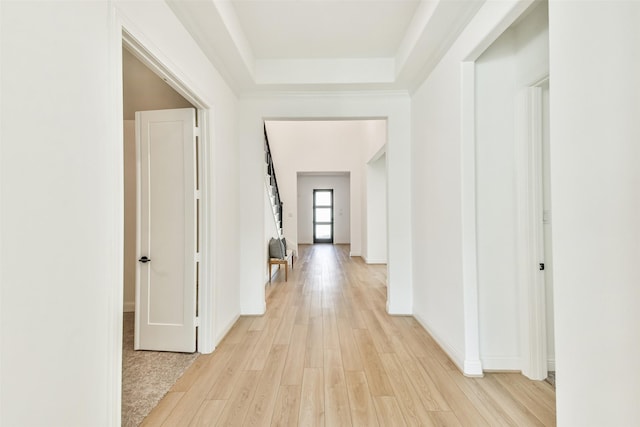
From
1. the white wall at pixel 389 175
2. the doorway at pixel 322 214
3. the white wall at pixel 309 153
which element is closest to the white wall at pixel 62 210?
the white wall at pixel 389 175

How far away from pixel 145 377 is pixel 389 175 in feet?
10.4

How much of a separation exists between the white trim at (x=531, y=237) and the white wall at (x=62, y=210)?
2724 mm

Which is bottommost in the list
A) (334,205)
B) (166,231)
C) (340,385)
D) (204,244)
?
(340,385)

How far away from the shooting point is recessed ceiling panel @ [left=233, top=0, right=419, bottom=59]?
250 cm

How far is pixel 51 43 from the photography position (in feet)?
3.61

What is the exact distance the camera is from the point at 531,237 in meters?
2.26

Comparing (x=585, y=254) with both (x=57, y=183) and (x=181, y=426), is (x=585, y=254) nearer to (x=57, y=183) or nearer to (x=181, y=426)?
(x=57, y=183)

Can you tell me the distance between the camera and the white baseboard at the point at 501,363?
7.62 feet

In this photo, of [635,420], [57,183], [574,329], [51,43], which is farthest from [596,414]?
[51,43]

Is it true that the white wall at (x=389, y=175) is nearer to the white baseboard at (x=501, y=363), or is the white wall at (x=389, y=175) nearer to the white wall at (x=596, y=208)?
the white baseboard at (x=501, y=363)

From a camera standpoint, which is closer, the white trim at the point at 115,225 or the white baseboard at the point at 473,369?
the white trim at the point at 115,225

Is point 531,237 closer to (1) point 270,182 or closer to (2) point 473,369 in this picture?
(2) point 473,369

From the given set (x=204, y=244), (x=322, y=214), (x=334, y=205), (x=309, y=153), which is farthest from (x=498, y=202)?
(x=322, y=214)

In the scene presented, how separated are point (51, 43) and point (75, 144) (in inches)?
14.7
